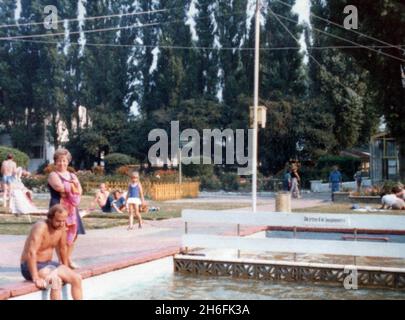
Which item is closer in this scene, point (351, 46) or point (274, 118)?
point (351, 46)

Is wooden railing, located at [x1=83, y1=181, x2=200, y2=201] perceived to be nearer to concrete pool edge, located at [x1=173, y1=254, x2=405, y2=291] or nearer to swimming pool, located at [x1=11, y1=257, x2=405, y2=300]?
concrete pool edge, located at [x1=173, y1=254, x2=405, y2=291]

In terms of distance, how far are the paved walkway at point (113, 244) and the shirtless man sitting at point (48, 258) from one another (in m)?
1.14

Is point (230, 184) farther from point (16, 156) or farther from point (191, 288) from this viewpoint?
point (191, 288)

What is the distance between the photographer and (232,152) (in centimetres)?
4944

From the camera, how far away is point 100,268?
898 centimetres

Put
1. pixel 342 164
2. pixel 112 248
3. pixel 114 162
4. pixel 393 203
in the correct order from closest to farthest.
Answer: pixel 112 248 → pixel 393 203 → pixel 114 162 → pixel 342 164

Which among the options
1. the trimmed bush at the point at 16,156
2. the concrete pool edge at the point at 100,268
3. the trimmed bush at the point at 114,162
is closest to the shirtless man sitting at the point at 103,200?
the concrete pool edge at the point at 100,268

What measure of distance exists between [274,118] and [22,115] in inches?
1017

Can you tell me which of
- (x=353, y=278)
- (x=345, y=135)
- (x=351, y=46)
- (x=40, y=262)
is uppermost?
(x=351, y=46)

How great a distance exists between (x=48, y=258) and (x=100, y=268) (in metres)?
1.76

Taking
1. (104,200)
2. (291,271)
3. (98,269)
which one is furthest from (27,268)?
(104,200)

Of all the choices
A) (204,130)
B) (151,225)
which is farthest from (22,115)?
(151,225)
